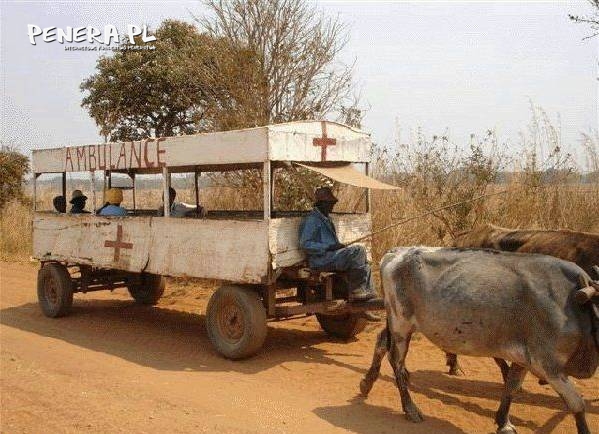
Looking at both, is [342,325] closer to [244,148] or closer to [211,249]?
[211,249]

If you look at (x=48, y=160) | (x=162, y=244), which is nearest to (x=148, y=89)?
(x=48, y=160)

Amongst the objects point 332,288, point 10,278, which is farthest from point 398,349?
point 10,278

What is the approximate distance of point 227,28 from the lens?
41.8ft

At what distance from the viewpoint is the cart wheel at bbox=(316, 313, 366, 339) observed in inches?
323

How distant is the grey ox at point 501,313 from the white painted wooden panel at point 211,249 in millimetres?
1914

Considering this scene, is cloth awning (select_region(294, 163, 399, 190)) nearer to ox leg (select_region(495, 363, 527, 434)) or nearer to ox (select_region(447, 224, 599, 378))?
ox (select_region(447, 224, 599, 378))

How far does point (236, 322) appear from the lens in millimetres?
7469

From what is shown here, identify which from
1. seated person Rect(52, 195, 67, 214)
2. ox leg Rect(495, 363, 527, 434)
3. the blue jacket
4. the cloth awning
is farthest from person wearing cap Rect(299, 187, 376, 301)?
seated person Rect(52, 195, 67, 214)

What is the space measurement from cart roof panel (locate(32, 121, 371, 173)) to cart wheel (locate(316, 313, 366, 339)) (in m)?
2.12

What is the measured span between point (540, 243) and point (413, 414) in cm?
224

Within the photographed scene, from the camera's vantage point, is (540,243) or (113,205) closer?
(540,243)

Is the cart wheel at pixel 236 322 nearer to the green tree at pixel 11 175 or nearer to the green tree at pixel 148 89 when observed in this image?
the green tree at pixel 148 89

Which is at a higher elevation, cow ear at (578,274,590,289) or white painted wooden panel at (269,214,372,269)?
white painted wooden panel at (269,214,372,269)

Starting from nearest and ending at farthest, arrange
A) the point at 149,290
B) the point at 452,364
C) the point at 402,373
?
the point at 402,373, the point at 452,364, the point at 149,290
